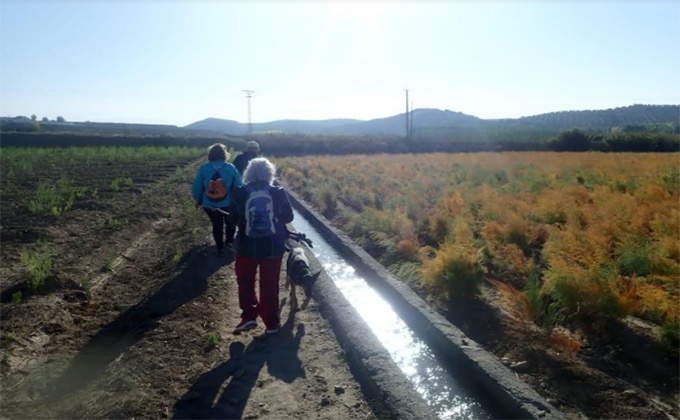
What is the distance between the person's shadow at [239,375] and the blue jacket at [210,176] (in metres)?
2.67

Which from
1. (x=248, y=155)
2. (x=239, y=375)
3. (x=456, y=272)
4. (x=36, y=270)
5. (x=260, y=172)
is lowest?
(x=239, y=375)

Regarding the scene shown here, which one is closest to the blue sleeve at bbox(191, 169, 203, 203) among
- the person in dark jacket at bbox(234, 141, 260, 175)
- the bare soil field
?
the person in dark jacket at bbox(234, 141, 260, 175)

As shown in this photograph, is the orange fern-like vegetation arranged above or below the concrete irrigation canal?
above

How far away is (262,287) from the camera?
5.45 m

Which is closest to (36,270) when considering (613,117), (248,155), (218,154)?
(218,154)

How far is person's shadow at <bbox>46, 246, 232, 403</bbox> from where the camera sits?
14.3 feet

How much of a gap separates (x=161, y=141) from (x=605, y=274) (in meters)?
61.3

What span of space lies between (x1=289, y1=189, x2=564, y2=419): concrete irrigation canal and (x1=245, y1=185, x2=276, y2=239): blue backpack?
1.47 metres

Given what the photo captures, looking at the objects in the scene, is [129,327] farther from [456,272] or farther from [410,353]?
[456,272]

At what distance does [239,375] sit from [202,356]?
516mm

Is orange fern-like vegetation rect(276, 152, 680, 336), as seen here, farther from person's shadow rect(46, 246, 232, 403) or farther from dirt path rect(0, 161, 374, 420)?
person's shadow rect(46, 246, 232, 403)

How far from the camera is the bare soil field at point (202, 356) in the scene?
4020mm

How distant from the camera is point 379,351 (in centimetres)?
501

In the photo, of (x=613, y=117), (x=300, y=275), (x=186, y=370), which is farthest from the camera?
(x=613, y=117)
